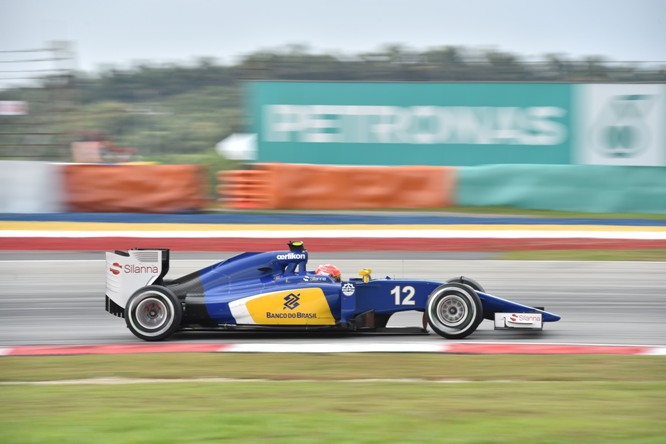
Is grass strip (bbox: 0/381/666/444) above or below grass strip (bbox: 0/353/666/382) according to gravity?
below

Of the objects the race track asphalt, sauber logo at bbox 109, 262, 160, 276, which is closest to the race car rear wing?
sauber logo at bbox 109, 262, 160, 276

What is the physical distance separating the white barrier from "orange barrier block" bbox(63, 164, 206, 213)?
34 cm

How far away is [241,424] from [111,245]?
1101 centimetres

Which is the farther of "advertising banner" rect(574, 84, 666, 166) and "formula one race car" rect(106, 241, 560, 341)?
"advertising banner" rect(574, 84, 666, 166)

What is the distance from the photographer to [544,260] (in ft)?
47.8

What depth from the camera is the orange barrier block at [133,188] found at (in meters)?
19.6

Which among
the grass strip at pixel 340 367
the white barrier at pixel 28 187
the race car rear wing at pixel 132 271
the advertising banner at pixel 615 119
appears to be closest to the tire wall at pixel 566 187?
the advertising banner at pixel 615 119

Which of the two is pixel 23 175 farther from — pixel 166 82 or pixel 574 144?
pixel 574 144

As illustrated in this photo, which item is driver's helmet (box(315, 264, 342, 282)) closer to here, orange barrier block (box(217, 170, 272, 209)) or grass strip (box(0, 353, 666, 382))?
grass strip (box(0, 353, 666, 382))

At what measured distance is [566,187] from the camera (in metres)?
20.2

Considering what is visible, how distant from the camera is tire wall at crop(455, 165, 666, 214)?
2008cm

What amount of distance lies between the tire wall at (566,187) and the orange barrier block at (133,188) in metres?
5.75

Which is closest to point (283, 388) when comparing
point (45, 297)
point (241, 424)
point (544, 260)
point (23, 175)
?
point (241, 424)

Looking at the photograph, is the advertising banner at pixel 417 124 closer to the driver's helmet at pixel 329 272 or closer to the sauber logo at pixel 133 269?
the driver's helmet at pixel 329 272
